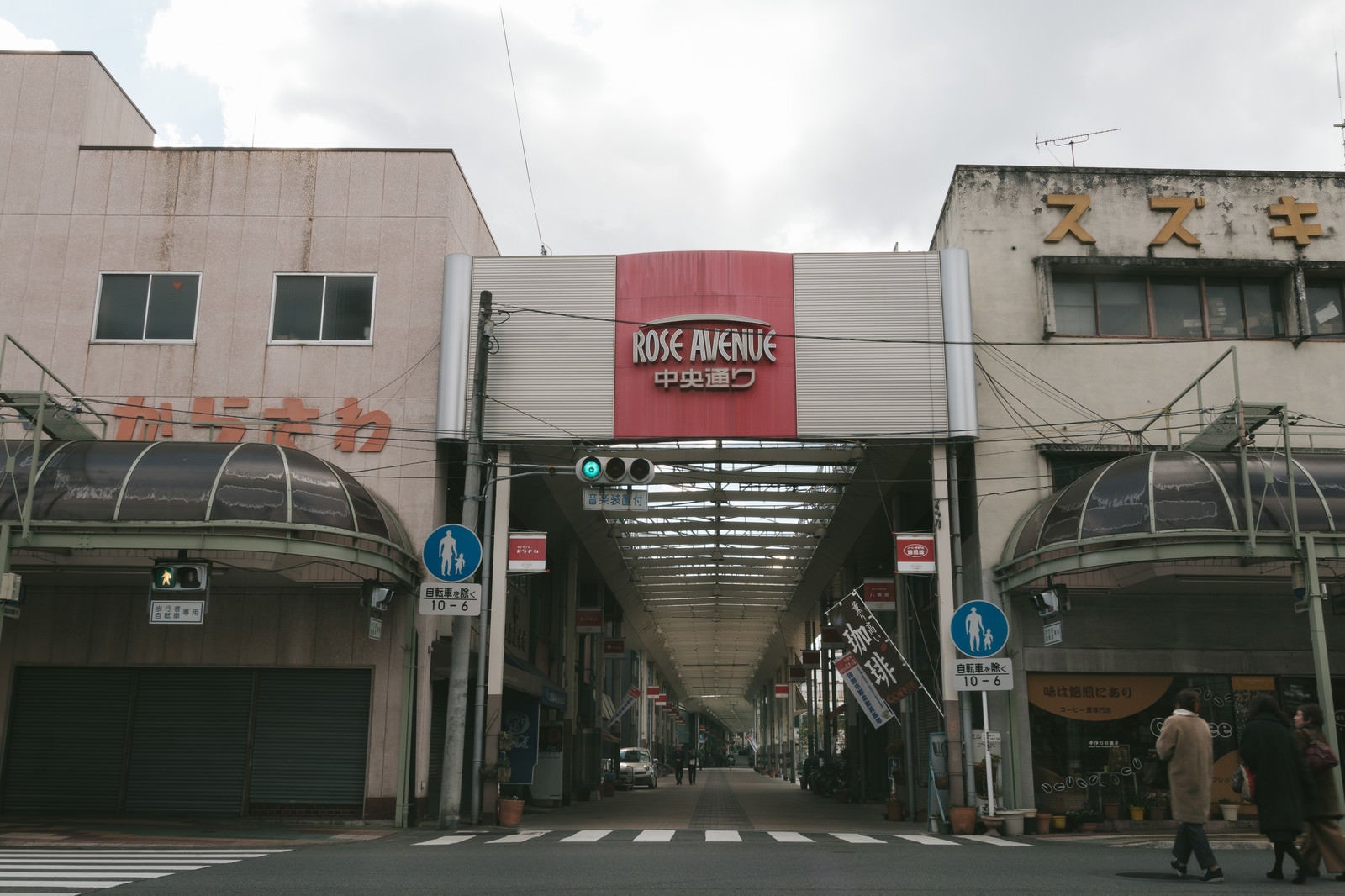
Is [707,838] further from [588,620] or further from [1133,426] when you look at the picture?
[588,620]

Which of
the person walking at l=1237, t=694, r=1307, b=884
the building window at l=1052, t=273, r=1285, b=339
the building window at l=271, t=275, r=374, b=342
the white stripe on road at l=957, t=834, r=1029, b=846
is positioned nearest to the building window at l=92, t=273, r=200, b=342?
the building window at l=271, t=275, r=374, b=342

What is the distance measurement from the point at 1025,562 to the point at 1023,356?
4453 mm

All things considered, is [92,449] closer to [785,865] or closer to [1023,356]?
[785,865]

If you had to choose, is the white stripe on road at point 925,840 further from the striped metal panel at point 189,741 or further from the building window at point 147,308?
the building window at point 147,308

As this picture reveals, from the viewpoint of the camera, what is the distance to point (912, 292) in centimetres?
2131

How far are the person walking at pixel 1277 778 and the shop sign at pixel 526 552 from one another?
39.6ft

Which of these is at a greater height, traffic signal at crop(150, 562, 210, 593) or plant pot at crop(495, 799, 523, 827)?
traffic signal at crop(150, 562, 210, 593)

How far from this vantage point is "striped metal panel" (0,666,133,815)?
19.8 metres

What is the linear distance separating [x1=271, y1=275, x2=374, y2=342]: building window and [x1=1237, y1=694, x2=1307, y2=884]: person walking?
16066mm

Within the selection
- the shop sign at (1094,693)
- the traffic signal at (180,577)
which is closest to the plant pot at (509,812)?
the traffic signal at (180,577)

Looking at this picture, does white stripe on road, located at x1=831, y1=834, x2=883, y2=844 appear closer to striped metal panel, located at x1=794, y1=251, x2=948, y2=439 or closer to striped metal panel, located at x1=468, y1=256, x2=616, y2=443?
striped metal panel, located at x1=794, y1=251, x2=948, y2=439

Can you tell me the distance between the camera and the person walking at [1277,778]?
1057 cm

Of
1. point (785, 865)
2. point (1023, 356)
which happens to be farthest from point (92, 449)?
point (1023, 356)

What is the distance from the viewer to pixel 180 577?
1678 cm
